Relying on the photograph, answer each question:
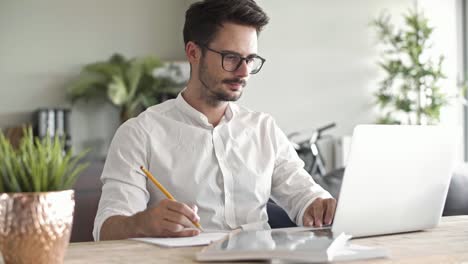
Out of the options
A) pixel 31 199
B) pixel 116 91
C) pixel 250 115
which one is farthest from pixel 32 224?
pixel 116 91

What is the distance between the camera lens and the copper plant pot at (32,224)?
1167mm

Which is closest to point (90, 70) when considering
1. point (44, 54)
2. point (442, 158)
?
point (44, 54)

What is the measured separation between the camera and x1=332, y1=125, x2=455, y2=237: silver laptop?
1.63m

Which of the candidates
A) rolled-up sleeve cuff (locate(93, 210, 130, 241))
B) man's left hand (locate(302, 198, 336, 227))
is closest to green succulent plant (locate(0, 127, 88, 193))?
rolled-up sleeve cuff (locate(93, 210, 130, 241))

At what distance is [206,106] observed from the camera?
2479mm

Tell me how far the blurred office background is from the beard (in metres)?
5.14

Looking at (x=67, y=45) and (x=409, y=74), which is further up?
(x=67, y=45)

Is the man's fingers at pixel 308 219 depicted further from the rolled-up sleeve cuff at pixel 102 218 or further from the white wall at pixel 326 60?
the white wall at pixel 326 60

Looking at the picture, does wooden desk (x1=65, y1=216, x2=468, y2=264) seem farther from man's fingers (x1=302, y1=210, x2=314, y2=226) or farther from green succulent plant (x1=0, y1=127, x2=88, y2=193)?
man's fingers (x1=302, y1=210, x2=314, y2=226)

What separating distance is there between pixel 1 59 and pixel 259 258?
24.0ft

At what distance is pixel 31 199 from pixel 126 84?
23.0ft

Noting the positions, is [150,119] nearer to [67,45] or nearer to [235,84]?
[235,84]

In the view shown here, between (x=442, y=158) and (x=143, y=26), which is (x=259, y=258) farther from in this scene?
(x=143, y=26)

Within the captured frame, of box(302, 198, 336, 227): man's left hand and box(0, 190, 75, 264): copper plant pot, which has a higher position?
box(0, 190, 75, 264): copper plant pot
